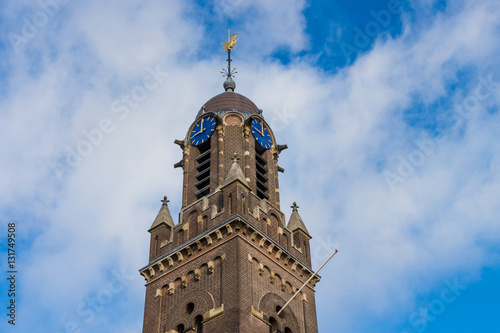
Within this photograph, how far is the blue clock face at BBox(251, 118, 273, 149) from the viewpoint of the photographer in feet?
208

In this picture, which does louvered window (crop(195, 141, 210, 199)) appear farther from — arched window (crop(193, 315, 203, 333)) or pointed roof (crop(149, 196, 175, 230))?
arched window (crop(193, 315, 203, 333))

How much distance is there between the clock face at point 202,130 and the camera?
6272 cm

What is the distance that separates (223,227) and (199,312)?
5.88 m

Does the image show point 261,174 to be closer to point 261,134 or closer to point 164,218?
point 261,134

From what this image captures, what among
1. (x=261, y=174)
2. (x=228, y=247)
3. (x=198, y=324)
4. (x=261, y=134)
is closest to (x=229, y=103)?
(x=261, y=134)

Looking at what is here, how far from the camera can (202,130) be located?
6322 cm

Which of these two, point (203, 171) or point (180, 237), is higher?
point (203, 171)

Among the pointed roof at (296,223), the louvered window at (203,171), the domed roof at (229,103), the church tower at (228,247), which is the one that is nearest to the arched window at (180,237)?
the church tower at (228,247)

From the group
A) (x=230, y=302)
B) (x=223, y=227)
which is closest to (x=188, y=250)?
(x=223, y=227)

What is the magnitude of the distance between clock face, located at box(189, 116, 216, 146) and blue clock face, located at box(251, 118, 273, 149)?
324 centimetres

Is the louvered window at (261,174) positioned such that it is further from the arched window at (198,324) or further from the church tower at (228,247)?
the arched window at (198,324)

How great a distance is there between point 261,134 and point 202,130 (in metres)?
4.65

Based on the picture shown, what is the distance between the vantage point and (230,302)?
48969mm

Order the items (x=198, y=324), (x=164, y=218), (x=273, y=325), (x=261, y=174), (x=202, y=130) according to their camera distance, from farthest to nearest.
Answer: (x=202, y=130) → (x=261, y=174) → (x=164, y=218) → (x=273, y=325) → (x=198, y=324)
